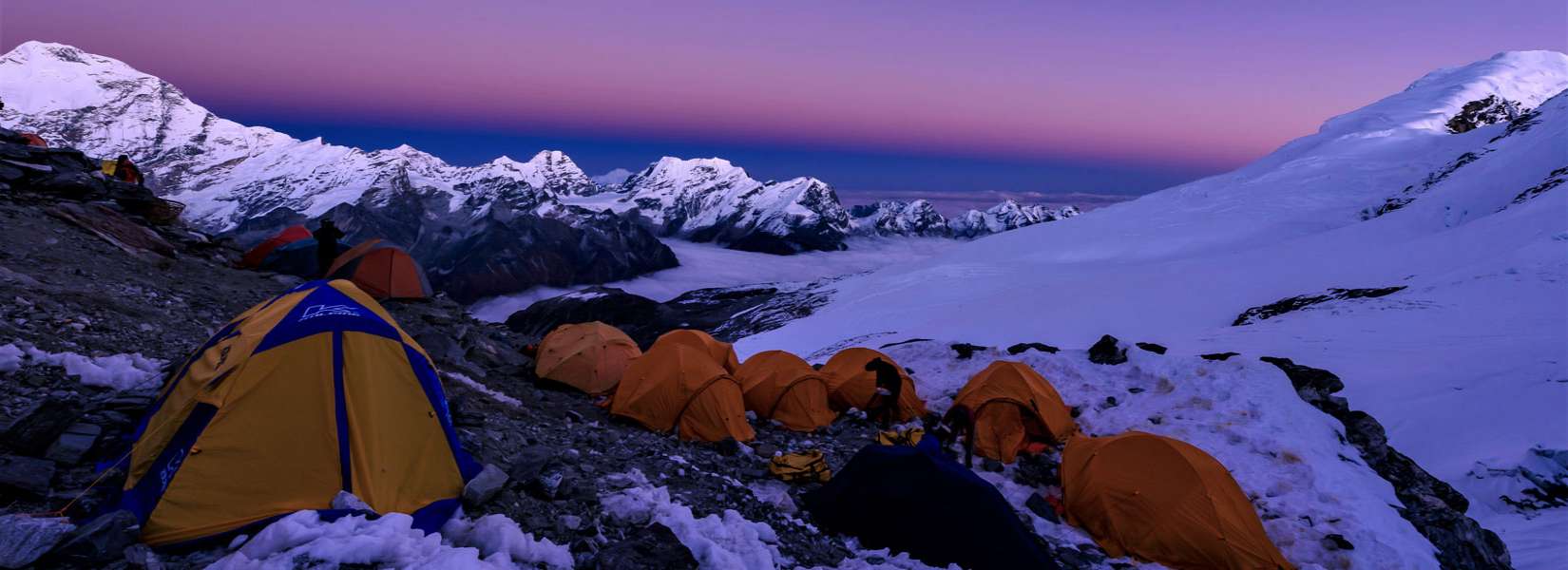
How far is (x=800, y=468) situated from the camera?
9992 mm

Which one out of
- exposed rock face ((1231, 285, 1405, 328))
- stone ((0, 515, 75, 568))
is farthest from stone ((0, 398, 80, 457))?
exposed rock face ((1231, 285, 1405, 328))

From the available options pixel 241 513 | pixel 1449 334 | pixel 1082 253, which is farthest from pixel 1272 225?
pixel 241 513

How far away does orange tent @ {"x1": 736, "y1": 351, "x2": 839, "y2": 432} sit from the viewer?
13.6 metres

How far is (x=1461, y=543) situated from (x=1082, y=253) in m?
67.7

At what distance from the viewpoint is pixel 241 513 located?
5328 mm

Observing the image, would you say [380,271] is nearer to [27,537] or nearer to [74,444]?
[74,444]

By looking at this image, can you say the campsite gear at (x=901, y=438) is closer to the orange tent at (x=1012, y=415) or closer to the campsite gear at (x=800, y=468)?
the orange tent at (x=1012, y=415)

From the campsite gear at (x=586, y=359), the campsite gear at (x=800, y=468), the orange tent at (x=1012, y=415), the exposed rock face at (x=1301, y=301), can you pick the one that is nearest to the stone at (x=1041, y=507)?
the orange tent at (x=1012, y=415)

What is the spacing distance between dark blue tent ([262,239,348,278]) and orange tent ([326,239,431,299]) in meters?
1.33

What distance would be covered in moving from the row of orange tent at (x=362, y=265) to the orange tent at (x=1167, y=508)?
698 inches

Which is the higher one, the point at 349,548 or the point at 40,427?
the point at 40,427

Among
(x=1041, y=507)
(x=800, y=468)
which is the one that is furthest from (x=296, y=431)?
(x=1041, y=507)

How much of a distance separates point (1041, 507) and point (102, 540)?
1016 centimetres

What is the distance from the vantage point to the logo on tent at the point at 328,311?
21.2 ft
